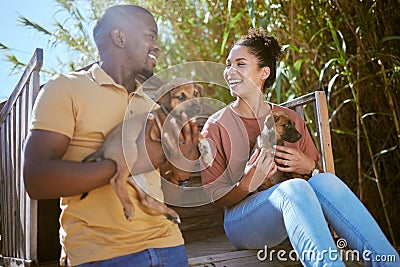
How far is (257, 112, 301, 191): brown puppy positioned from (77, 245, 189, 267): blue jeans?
2.17ft

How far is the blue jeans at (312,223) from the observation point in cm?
129

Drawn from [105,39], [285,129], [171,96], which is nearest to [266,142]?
[285,129]

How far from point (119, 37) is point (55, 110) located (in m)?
0.23

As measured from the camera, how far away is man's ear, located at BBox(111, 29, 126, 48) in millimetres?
1052

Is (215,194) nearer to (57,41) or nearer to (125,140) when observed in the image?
(125,140)

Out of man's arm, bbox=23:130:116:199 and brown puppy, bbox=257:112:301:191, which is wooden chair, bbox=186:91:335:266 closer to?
brown puppy, bbox=257:112:301:191

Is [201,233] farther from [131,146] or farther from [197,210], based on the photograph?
[131,146]

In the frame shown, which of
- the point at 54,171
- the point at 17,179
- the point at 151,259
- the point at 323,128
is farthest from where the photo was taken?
the point at 323,128

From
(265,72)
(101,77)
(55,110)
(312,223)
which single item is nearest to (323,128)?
(265,72)

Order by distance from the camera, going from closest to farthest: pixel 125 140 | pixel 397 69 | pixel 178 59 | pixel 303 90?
pixel 125 140 → pixel 397 69 → pixel 303 90 → pixel 178 59

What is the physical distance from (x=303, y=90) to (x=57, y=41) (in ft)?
Result: 4.58

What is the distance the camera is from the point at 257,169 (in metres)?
1.55

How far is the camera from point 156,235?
1013 mm

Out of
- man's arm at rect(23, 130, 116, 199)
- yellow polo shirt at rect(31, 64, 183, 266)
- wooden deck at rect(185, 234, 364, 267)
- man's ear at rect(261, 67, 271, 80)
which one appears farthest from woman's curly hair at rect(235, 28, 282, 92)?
man's arm at rect(23, 130, 116, 199)
